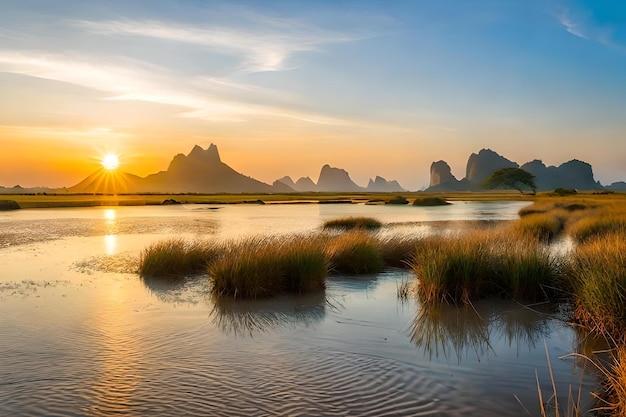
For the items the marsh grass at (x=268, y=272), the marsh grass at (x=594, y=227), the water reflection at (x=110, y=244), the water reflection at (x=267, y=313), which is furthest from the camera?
the marsh grass at (x=594, y=227)

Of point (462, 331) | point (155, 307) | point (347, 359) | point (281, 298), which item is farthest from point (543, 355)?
point (155, 307)

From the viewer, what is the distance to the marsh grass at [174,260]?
16531 mm

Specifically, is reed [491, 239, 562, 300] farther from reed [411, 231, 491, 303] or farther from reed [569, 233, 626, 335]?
reed [569, 233, 626, 335]

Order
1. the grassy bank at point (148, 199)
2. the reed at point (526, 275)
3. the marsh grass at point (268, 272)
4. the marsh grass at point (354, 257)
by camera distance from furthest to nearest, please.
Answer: the grassy bank at point (148, 199) → the marsh grass at point (354, 257) → the marsh grass at point (268, 272) → the reed at point (526, 275)

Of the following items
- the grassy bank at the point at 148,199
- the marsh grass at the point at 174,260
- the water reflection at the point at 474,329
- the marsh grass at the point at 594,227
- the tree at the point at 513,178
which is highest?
the tree at the point at 513,178

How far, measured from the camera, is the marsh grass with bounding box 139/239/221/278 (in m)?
16.5

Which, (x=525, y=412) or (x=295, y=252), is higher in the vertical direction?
Answer: (x=295, y=252)

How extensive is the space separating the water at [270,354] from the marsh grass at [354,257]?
272 cm

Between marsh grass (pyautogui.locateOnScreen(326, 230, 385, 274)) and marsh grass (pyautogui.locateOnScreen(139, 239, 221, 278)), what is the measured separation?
409 cm

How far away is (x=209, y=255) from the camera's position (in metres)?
18.2

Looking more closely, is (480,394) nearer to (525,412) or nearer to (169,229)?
A: (525,412)

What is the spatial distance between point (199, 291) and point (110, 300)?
2.19 meters

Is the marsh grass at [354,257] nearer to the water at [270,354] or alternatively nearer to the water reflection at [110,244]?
the water at [270,354]

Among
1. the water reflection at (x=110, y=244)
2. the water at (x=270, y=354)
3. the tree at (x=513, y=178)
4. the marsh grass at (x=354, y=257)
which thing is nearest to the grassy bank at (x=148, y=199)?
the tree at (x=513, y=178)
